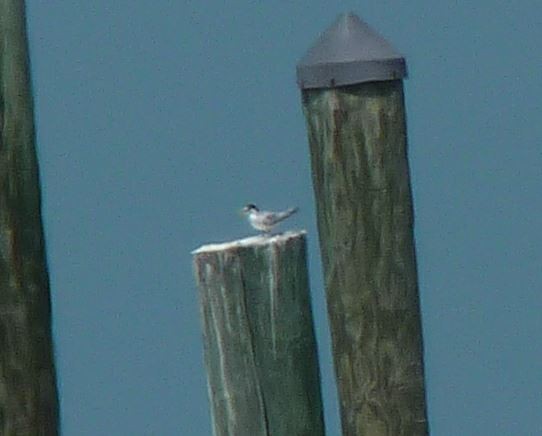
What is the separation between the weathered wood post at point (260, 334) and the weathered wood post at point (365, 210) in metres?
0.08

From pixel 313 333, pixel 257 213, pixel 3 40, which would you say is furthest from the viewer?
pixel 257 213

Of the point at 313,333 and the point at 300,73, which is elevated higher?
the point at 300,73

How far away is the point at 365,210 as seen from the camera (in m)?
3.16

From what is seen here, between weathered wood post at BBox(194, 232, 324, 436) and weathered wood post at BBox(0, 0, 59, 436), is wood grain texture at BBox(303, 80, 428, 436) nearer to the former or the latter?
weathered wood post at BBox(194, 232, 324, 436)

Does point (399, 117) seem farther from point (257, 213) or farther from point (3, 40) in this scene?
point (3, 40)

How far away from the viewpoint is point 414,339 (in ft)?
10.6

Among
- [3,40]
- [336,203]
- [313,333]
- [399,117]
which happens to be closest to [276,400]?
[313,333]

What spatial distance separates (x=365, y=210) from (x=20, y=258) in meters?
0.73

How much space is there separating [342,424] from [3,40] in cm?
112

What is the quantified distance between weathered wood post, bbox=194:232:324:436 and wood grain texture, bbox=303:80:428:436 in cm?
8

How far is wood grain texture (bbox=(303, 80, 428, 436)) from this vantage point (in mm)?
3148

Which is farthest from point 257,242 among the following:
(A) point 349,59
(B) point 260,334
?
(A) point 349,59

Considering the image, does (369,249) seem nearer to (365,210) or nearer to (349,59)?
(365,210)

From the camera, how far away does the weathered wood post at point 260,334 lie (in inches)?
124
